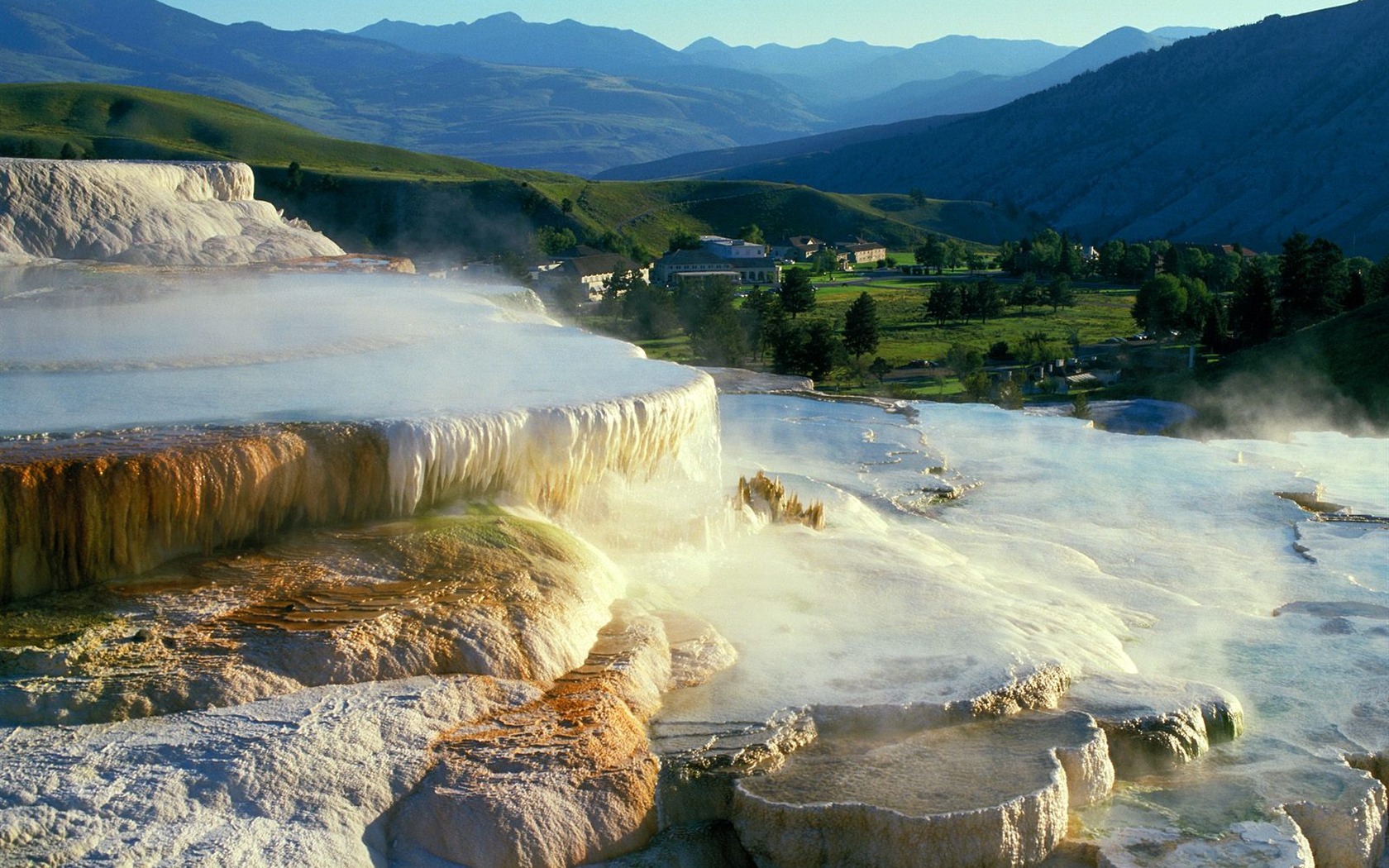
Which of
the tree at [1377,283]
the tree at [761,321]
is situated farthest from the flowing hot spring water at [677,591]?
the tree at [761,321]

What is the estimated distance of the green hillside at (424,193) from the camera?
90.6 metres

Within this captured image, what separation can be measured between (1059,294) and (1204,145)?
88.0 m

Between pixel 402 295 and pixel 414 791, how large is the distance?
42.1 ft

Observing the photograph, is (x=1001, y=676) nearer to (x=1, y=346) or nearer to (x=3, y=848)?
(x=3, y=848)

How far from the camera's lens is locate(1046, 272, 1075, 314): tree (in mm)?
69625

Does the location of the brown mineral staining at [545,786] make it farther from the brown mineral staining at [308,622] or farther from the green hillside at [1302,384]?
the green hillside at [1302,384]

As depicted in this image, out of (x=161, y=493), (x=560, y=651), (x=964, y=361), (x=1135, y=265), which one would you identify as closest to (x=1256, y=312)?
(x=964, y=361)

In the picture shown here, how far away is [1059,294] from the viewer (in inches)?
2741

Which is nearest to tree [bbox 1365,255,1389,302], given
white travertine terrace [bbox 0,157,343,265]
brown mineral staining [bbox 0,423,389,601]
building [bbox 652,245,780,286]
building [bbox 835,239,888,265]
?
white travertine terrace [bbox 0,157,343,265]

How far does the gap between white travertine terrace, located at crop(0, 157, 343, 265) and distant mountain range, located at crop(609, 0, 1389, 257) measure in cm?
9950

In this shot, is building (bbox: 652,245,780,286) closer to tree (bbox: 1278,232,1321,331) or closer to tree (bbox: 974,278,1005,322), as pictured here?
tree (bbox: 974,278,1005,322)

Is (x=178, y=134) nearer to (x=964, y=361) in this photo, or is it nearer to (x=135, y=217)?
(x=964, y=361)

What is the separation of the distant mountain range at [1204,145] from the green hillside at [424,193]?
52.9 ft

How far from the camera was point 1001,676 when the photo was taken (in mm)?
10438
